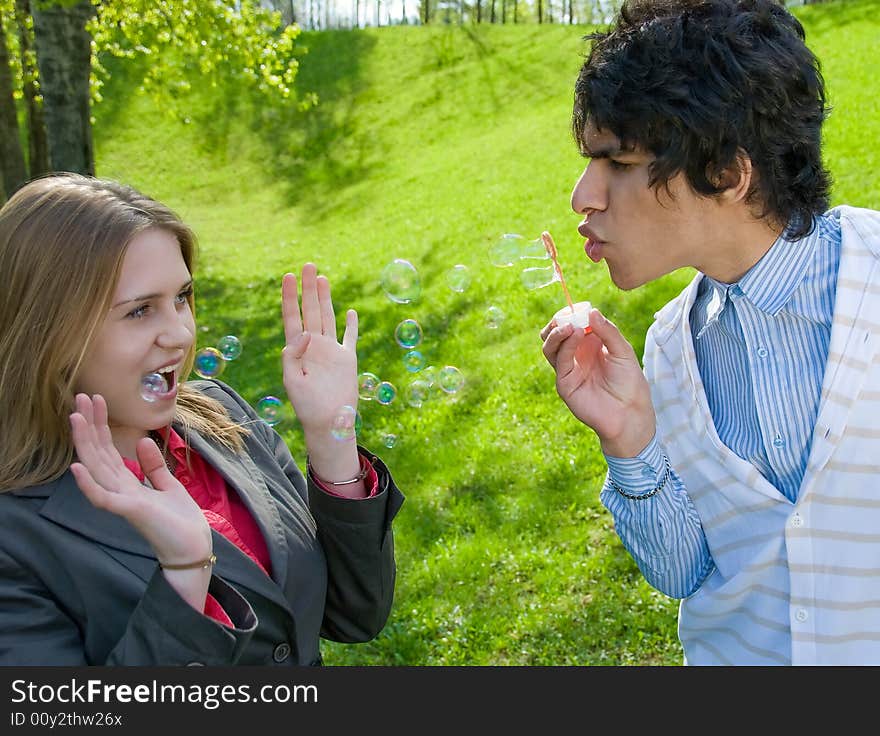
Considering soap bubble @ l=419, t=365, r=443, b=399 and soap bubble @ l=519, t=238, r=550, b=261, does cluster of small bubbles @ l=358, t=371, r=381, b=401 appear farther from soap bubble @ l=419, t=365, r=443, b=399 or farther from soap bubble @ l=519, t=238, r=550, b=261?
soap bubble @ l=519, t=238, r=550, b=261

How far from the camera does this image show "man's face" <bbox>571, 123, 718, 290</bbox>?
7.42ft

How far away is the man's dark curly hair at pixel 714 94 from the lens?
2172mm

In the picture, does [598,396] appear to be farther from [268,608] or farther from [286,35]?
[286,35]

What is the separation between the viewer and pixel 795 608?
2.12 m

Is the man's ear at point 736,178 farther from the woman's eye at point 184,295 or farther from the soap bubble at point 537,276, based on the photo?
the woman's eye at point 184,295

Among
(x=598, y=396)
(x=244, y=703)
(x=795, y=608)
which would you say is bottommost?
(x=244, y=703)

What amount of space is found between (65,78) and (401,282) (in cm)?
770

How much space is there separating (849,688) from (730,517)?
0.46 metres

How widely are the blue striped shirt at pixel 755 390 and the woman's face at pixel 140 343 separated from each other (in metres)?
1.11

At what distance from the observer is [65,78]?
9477mm

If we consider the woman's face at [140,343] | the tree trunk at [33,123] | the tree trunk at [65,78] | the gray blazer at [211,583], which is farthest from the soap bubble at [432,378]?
the tree trunk at [33,123]

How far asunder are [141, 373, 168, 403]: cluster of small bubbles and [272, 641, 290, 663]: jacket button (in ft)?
2.14

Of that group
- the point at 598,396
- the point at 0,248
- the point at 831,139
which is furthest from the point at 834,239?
the point at 831,139

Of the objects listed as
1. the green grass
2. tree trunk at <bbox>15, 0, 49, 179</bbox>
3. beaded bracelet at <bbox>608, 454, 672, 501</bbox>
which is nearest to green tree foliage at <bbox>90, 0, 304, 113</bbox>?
the green grass
